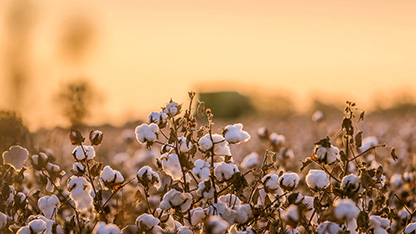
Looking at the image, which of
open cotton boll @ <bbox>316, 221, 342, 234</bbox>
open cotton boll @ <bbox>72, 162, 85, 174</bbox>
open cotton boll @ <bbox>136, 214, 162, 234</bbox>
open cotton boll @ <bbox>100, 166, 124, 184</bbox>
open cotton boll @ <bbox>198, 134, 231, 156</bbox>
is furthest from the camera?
open cotton boll @ <bbox>72, 162, 85, 174</bbox>

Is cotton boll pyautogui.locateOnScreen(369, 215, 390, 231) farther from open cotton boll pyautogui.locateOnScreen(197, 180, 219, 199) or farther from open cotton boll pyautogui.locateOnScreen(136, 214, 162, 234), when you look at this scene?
open cotton boll pyautogui.locateOnScreen(136, 214, 162, 234)

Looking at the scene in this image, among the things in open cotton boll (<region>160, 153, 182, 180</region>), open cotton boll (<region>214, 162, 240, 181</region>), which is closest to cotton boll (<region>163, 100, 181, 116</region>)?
open cotton boll (<region>160, 153, 182, 180</region>)

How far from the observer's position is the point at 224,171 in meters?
2.90

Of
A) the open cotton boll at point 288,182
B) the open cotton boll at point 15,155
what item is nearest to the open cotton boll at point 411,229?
the open cotton boll at point 288,182

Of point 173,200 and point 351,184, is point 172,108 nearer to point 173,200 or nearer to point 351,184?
point 173,200

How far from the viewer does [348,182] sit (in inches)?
110

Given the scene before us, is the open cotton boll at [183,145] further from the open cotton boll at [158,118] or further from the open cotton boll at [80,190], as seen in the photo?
the open cotton boll at [80,190]

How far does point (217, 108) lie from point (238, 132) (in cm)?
2857

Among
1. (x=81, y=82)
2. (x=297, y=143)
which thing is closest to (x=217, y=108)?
(x=297, y=143)

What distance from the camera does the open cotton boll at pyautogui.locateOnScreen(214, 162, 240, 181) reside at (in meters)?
2.89

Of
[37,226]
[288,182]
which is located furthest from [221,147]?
[37,226]

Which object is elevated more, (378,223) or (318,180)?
(318,180)

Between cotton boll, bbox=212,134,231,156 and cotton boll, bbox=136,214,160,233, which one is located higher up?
cotton boll, bbox=212,134,231,156

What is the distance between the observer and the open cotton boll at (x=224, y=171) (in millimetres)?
2891
